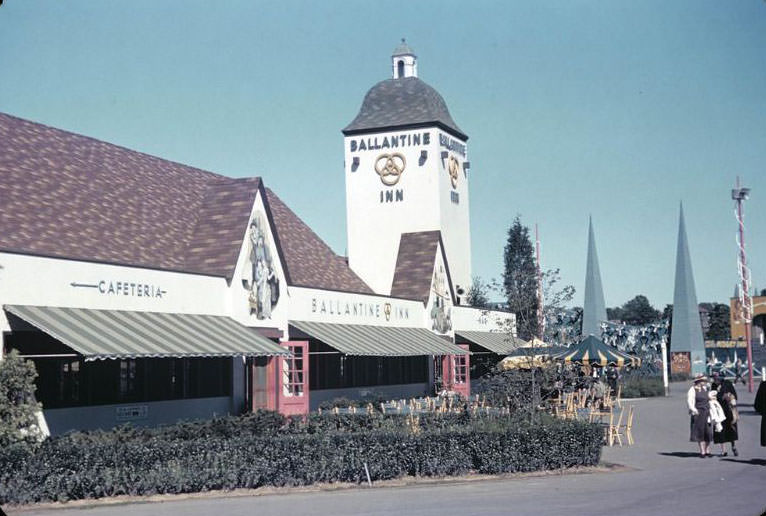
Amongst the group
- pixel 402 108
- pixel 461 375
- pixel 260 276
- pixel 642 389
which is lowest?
pixel 642 389

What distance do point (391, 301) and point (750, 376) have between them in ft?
73.4

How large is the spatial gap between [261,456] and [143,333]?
5.71 metres

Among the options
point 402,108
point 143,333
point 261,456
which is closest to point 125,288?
point 143,333

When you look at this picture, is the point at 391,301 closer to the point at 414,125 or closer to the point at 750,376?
the point at 414,125

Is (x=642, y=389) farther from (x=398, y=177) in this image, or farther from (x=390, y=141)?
(x=390, y=141)

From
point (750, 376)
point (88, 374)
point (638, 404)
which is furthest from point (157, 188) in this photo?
point (750, 376)

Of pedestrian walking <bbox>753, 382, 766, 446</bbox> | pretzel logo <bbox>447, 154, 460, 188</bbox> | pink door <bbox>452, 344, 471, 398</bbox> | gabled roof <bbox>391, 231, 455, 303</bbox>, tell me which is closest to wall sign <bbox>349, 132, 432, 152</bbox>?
pretzel logo <bbox>447, 154, 460, 188</bbox>

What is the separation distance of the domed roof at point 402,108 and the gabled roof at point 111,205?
2306cm

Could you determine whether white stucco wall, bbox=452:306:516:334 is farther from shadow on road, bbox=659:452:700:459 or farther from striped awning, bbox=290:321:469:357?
shadow on road, bbox=659:452:700:459

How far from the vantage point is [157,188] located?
1265 inches

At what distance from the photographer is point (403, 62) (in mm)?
60688

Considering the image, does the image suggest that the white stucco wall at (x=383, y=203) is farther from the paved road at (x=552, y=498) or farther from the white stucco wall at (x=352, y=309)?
the paved road at (x=552, y=498)

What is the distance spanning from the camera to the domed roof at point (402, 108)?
56.0m

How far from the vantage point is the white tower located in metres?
55.0
